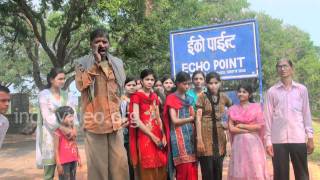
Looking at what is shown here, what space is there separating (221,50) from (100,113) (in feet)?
14.7

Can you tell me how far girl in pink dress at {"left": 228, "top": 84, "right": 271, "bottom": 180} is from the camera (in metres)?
4.70

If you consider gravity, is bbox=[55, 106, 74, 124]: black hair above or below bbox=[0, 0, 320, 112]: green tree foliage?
below

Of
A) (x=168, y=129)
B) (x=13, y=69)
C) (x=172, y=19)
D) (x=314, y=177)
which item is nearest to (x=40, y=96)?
(x=168, y=129)

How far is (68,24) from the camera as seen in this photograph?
1302 cm

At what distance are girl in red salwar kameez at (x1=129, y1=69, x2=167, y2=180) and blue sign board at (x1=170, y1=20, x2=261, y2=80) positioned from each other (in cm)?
303

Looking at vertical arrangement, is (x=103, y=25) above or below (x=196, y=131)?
above

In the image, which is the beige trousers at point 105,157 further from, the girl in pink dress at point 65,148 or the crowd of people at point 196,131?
the girl in pink dress at point 65,148

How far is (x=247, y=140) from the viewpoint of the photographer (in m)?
4.73

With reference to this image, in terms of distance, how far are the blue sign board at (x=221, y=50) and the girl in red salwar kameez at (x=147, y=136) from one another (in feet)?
9.95

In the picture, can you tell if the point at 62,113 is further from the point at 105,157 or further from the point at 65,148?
the point at 105,157

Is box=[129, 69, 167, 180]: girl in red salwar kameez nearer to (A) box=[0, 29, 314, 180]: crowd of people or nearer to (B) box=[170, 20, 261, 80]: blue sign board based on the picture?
(A) box=[0, 29, 314, 180]: crowd of people

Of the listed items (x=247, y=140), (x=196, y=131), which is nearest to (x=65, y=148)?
(x=196, y=131)

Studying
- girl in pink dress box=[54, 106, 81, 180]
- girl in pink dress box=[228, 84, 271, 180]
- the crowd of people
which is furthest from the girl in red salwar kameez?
girl in pink dress box=[228, 84, 271, 180]

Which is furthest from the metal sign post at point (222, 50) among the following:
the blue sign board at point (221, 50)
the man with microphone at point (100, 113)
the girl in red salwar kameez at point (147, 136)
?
the man with microphone at point (100, 113)
